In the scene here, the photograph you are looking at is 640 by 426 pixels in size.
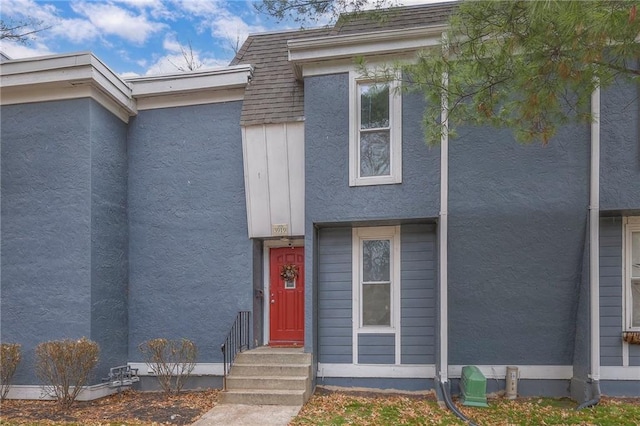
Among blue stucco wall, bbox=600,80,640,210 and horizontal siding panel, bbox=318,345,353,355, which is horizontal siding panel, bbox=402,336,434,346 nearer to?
horizontal siding panel, bbox=318,345,353,355

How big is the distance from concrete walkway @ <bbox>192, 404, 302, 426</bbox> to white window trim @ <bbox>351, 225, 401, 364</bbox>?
1.54 meters

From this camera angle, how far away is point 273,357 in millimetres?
6410

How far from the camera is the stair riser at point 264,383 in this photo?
5.99 metres

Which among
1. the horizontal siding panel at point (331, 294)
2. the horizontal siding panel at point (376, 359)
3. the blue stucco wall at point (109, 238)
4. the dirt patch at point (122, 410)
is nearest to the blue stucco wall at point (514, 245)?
the horizontal siding panel at point (376, 359)

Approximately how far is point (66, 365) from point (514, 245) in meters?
6.71

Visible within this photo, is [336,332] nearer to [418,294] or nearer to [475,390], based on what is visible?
[418,294]

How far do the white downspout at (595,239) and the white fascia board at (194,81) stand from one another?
5466mm

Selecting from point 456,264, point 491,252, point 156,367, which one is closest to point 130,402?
point 156,367

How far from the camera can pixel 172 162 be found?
749 cm

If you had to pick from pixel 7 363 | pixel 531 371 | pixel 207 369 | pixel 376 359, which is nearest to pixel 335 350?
pixel 376 359

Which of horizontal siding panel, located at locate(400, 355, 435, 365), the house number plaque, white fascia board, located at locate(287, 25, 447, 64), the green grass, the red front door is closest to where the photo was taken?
the green grass

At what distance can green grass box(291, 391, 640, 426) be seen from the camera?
5070 mm

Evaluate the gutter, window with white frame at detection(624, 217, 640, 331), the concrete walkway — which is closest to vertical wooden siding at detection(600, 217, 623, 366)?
window with white frame at detection(624, 217, 640, 331)

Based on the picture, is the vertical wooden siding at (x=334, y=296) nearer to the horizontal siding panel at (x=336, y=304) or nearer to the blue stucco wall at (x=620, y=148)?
the horizontal siding panel at (x=336, y=304)
